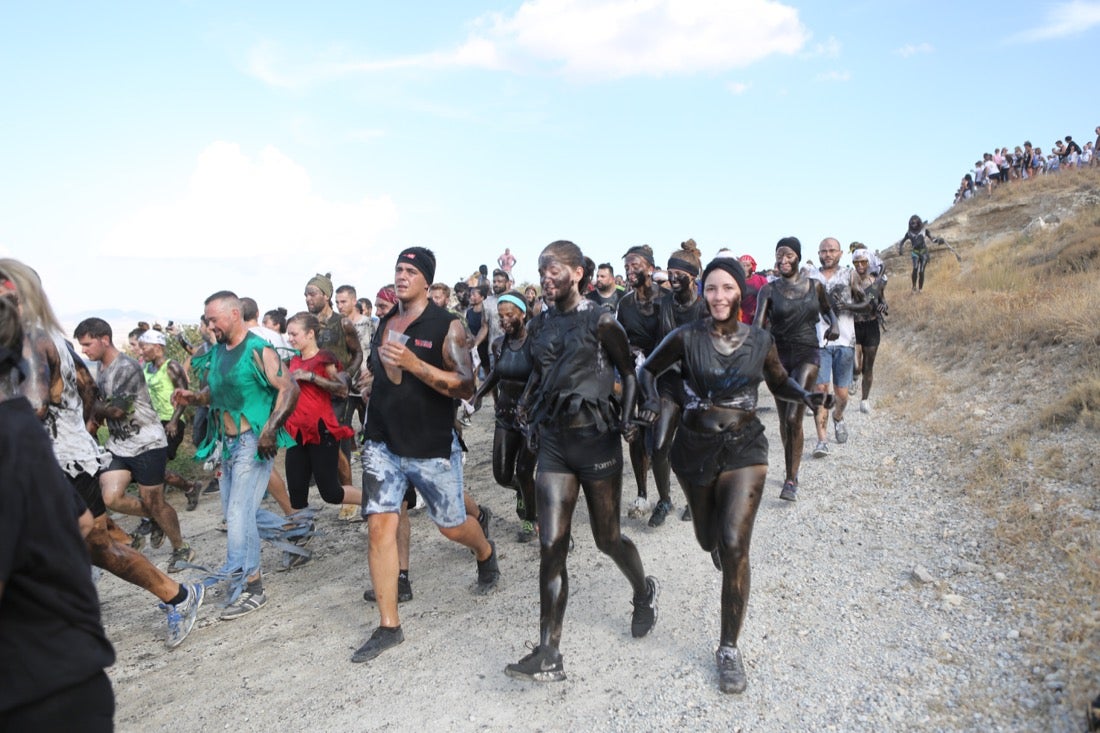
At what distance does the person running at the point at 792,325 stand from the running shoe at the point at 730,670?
311 centimetres

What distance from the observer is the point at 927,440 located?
27.8 ft

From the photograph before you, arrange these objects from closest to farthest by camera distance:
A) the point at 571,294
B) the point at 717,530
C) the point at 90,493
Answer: the point at 717,530 → the point at 571,294 → the point at 90,493

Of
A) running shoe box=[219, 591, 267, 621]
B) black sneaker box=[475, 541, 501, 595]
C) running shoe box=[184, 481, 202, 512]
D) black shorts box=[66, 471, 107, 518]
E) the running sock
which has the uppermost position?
black shorts box=[66, 471, 107, 518]

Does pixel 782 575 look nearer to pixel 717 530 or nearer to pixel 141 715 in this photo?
pixel 717 530

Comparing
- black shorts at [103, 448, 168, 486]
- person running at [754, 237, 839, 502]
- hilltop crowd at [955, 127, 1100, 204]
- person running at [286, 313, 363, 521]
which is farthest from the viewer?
hilltop crowd at [955, 127, 1100, 204]

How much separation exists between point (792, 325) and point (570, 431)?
3.53 meters

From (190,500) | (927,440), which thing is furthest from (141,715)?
(927,440)

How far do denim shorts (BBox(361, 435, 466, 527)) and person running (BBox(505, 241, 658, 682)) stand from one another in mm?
657

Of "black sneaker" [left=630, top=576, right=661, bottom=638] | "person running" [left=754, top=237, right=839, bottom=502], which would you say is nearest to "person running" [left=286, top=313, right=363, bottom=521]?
"black sneaker" [left=630, top=576, right=661, bottom=638]

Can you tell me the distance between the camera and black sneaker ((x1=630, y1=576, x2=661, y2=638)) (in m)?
4.51

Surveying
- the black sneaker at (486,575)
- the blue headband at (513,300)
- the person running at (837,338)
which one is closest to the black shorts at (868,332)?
the person running at (837,338)

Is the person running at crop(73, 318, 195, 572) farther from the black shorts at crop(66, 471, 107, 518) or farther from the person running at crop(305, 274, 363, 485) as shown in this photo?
the person running at crop(305, 274, 363, 485)

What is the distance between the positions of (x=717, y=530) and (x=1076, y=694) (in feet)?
5.48

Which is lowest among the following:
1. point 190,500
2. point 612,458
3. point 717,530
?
point 190,500
